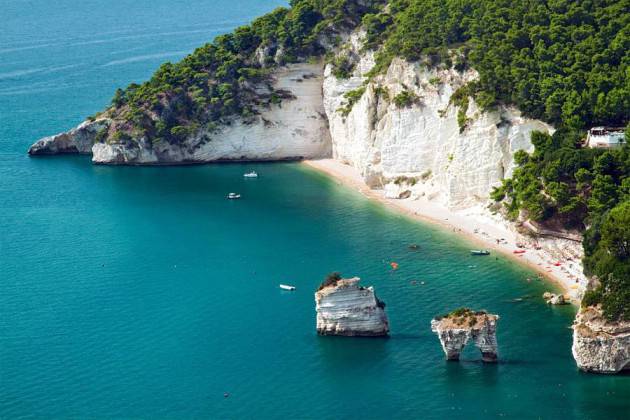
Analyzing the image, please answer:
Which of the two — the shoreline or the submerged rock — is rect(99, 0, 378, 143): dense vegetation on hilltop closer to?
the shoreline

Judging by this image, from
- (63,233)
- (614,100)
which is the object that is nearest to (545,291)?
(614,100)

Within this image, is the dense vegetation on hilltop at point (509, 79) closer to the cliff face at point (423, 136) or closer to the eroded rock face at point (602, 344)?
the eroded rock face at point (602, 344)

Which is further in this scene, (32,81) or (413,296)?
(32,81)

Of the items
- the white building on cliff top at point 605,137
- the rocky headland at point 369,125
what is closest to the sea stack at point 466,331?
the rocky headland at point 369,125

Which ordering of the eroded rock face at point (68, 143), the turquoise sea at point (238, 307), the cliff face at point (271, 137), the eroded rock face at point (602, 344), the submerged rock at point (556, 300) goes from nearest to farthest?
the turquoise sea at point (238, 307) < the eroded rock face at point (602, 344) < the submerged rock at point (556, 300) < the cliff face at point (271, 137) < the eroded rock face at point (68, 143)

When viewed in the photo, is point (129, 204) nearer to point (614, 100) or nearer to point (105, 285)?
point (105, 285)

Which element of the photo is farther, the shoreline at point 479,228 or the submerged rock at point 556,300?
the shoreline at point 479,228
